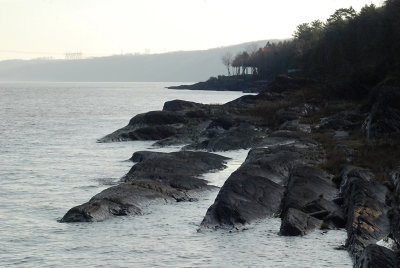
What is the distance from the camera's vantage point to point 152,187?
28500mm

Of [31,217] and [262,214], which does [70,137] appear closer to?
[31,217]

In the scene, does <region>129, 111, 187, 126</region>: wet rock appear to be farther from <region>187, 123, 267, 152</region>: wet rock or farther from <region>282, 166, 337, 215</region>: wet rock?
<region>282, 166, 337, 215</region>: wet rock

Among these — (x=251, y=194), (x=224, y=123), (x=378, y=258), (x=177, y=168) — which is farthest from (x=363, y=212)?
(x=224, y=123)

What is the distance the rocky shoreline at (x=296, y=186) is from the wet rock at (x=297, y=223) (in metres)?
0.04

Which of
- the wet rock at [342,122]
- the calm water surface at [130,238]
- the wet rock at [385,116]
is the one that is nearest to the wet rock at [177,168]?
the calm water surface at [130,238]

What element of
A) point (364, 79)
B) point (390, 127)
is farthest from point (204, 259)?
point (364, 79)

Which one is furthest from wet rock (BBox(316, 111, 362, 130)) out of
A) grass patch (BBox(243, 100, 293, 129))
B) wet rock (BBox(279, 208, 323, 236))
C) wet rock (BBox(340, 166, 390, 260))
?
wet rock (BBox(279, 208, 323, 236))

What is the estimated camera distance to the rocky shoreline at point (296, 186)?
21.5 meters

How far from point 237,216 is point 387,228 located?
5951 mm

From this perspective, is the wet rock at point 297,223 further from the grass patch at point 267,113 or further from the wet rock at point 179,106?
the wet rock at point 179,106

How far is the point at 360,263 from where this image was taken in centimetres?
1653

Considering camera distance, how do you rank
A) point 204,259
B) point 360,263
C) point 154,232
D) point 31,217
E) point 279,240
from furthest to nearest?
point 31,217 → point 154,232 → point 279,240 → point 204,259 → point 360,263

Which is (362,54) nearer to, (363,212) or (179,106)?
(179,106)

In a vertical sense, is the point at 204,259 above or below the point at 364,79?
below
